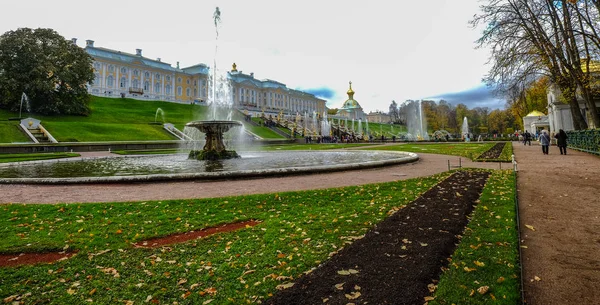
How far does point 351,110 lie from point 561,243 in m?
120

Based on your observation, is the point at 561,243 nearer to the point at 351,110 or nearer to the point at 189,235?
Result: the point at 189,235

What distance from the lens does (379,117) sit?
159000 millimetres

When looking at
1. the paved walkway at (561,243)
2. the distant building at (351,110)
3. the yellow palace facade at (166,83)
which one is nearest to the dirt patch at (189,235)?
the paved walkway at (561,243)

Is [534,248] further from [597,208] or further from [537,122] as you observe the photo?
[537,122]

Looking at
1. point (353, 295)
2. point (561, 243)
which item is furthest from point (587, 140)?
point (353, 295)

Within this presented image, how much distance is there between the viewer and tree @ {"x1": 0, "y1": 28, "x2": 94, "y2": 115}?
4712 cm

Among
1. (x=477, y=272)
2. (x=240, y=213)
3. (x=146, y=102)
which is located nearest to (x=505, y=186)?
(x=477, y=272)

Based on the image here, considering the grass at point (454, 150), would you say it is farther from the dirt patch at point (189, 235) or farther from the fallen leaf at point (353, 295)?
the fallen leaf at point (353, 295)

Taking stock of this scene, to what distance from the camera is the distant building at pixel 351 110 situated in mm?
120844

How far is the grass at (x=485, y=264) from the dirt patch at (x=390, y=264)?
146 millimetres

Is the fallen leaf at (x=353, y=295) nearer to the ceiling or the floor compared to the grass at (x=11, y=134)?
nearer to the floor

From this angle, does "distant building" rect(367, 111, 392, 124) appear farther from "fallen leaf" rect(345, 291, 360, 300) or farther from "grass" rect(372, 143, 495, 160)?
"fallen leaf" rect(345, 291, 360, 300)

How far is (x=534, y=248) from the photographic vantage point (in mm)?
4078

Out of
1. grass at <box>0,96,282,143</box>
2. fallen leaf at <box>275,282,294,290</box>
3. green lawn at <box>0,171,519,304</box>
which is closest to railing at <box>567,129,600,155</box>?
green lawn at <box>0,171,519,304</box>
